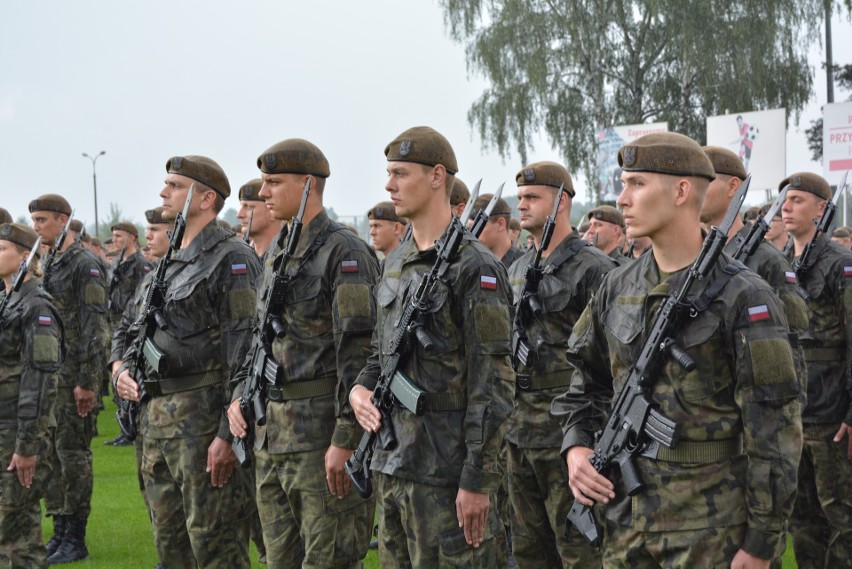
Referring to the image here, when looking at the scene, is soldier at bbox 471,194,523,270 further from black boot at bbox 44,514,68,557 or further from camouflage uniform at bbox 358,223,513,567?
black boot at bbox 44,514,68,557

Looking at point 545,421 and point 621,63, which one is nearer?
point 545,421

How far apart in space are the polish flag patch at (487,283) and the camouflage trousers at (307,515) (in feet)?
4.52

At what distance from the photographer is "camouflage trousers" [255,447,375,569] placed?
4883 mm

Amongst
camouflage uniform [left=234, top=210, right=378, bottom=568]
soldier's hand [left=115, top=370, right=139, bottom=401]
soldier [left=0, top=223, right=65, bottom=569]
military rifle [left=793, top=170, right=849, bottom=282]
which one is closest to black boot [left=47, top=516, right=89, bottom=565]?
soldier [left=0, top=223, right=65, bottom=569]

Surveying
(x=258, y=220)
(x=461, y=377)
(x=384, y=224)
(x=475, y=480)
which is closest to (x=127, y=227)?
(x=384, y=224)

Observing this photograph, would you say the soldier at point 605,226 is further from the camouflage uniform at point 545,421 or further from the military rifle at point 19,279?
the military rifle at point 19,279

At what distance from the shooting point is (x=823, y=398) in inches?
260

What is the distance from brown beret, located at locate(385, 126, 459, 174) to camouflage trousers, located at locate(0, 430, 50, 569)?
3416mm

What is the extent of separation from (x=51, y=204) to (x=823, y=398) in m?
7.27

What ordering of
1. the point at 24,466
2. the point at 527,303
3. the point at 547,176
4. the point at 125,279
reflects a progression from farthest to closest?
the point at 125,279, the point at 547,176, the point at 24,466, the point at 527,303

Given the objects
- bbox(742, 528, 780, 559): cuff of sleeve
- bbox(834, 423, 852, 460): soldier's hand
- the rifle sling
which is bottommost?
bbox(834, 423, 852, 460): soldier's hand

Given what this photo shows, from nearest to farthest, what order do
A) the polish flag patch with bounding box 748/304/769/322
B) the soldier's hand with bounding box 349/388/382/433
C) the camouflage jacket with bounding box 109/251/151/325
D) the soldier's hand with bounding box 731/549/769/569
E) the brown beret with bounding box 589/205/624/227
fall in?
the soldier's hand with bounding box 731/549/769/569 < the polish flag patch with bounding box 748/304/769/322 < the soldier's hand with bounding box 349/388/382/433 < the brown beret with bounding box 589/205/624/227 < the camouflage jacket with bounding box 109/251/151/325

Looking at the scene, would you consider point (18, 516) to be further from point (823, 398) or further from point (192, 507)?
point (823, 398)

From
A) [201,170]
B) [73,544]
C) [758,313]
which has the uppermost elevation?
[201,170]
